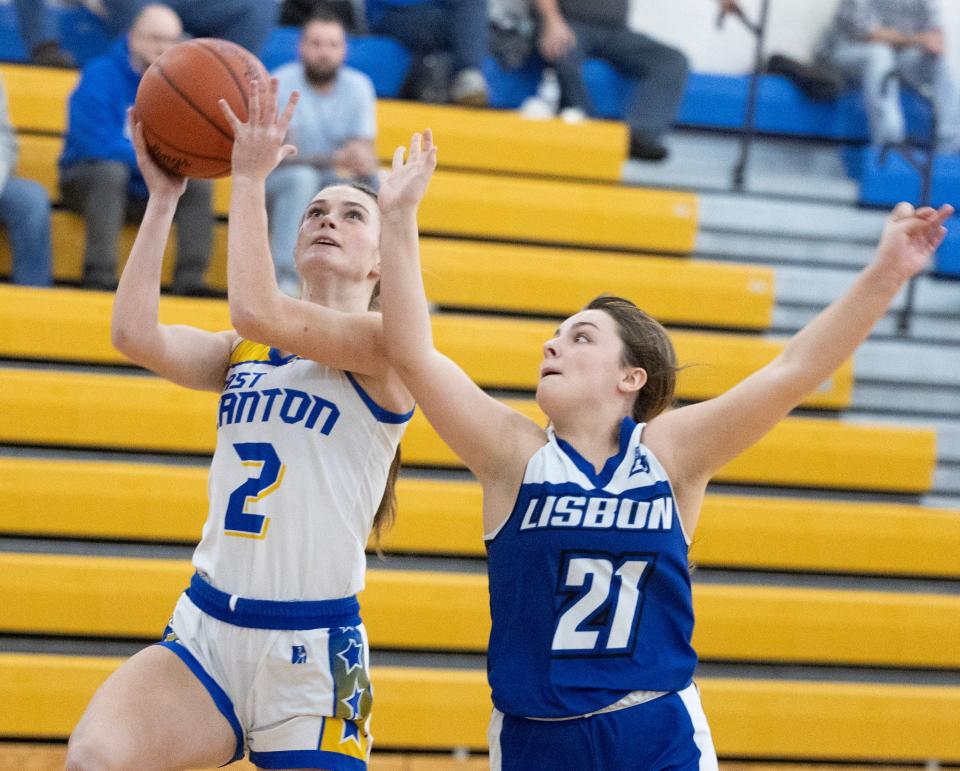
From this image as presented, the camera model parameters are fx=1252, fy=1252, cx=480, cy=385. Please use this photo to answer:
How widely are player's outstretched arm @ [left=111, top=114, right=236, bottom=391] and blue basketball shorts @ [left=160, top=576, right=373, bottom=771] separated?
516 millimetres

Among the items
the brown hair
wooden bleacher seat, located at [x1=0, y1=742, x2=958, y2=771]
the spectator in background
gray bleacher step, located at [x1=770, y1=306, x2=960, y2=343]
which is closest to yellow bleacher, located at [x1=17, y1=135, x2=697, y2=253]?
gray bleacher step, located at [x1=770, y1=306, x2=960, y2=343]

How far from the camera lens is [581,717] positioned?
2.28 m

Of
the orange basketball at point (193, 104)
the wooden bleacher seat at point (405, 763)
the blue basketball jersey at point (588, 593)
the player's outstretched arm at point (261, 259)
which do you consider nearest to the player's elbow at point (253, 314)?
the player's outstretched arm at point (261, 259)

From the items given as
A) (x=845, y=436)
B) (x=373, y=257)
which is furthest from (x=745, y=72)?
(x=373, y=257)

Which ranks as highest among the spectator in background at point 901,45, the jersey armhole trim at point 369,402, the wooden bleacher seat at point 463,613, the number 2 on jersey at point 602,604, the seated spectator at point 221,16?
the spectator in background at point 901,45

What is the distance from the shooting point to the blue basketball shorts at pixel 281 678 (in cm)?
252

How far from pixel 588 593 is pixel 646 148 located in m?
4.50

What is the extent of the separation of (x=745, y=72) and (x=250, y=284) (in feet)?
19.8

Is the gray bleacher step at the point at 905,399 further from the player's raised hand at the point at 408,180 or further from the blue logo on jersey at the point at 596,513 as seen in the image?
the player's raised hand at the point at 408,180

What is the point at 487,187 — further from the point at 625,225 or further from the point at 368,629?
the point at 368,629

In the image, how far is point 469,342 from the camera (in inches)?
207

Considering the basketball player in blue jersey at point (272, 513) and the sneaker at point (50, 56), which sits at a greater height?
the sneaker at point (50, 56)

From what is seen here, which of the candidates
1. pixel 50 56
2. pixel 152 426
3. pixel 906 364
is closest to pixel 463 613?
pixel 152 426

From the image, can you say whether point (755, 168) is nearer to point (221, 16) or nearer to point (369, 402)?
point (221, 16)
